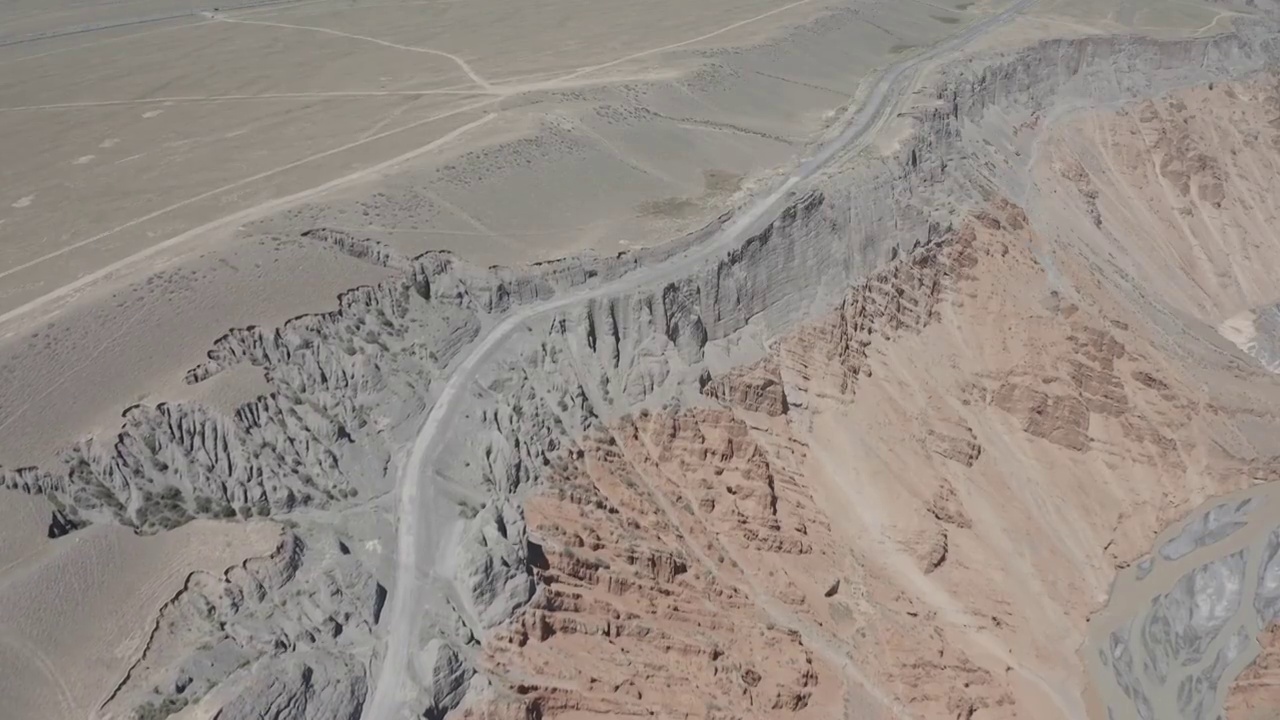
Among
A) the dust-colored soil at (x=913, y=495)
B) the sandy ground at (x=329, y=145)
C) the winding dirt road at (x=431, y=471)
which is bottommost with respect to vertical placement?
the dust-colored soil at (x=913, y=495)

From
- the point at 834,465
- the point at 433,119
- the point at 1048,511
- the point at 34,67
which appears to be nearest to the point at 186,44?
the point at 34,67

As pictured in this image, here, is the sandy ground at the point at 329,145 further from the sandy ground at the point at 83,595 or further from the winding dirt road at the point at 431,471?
the sandy ground at the point at 83,595

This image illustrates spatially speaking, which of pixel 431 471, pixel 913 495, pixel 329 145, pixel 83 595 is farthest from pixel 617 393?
pixel 329 145

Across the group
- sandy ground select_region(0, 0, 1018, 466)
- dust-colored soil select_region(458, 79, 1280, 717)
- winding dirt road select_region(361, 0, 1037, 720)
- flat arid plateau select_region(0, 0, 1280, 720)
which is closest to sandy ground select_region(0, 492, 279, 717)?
flat arid plateau select_region(0, 0, 1280, 720)

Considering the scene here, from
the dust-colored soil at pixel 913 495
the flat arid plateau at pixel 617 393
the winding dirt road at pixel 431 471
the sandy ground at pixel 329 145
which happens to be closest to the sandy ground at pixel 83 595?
the flat arid plateau at pixel 617 393

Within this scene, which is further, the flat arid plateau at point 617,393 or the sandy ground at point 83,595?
the flat arid plateau at point 617,393

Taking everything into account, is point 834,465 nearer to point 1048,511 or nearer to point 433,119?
point 1048,511

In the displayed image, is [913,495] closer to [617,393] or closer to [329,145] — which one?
[617,393]
